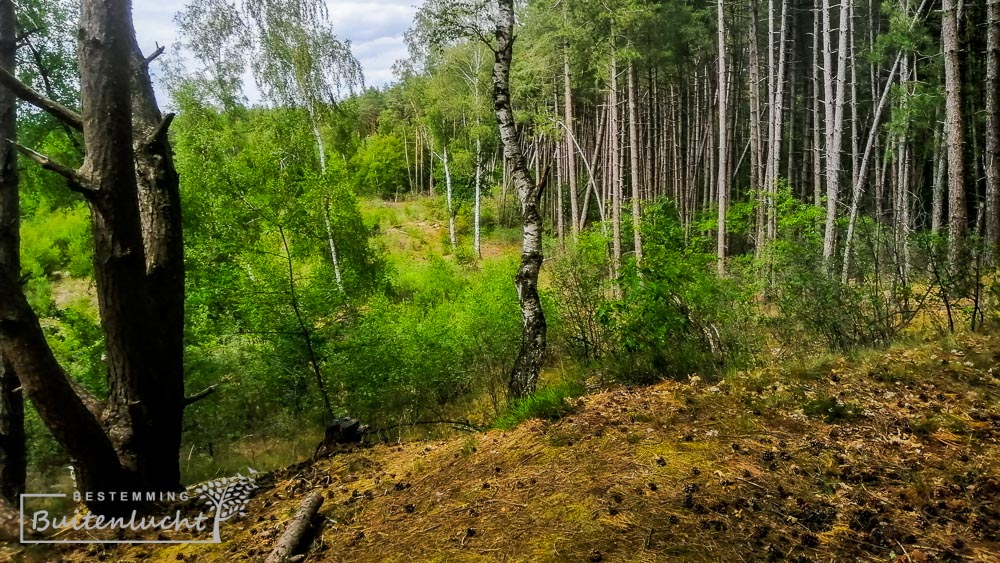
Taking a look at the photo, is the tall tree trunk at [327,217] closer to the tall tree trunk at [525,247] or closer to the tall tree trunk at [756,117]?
the tall tree trunk at [525,247]

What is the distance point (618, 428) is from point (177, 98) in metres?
17.4

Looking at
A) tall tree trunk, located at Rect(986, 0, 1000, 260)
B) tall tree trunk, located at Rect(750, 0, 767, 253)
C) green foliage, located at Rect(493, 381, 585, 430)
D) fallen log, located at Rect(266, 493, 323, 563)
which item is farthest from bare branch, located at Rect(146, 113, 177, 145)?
tall tree trunk, located at Rect(750, 0, 767, 253)

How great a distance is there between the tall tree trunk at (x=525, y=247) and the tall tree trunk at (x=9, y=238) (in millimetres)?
4214

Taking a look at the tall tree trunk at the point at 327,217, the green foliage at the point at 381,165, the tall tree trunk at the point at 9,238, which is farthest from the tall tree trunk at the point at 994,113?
the green foliage at the point at 381,165

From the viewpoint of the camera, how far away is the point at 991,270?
4.73m

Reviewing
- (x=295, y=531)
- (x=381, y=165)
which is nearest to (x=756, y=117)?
(x=295, y=531)

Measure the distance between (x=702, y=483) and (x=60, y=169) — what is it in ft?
12.1

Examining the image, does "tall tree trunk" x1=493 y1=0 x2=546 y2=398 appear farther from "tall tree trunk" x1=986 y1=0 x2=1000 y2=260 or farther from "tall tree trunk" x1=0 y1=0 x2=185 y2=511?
"tall tree trunk" x1=986 y1=0 x2=1000 y2=260

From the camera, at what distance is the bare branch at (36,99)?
2.48 metres

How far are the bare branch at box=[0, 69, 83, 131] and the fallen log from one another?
2.54 m

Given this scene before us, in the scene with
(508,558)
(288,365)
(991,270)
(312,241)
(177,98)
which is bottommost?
(288,365)

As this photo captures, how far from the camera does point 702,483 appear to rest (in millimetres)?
2373

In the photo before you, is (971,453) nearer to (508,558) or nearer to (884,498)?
(884,498)

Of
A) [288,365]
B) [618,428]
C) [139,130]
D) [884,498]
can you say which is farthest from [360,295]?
[884,498]
